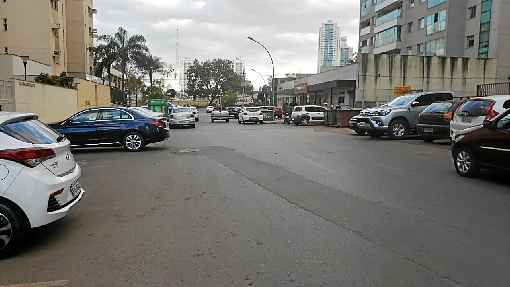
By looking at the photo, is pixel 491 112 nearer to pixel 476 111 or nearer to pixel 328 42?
pixel 476 111

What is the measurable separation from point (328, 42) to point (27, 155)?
116 meters

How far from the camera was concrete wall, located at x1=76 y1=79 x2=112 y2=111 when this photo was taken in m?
37.6

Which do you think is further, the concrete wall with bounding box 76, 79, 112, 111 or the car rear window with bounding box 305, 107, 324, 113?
the concrete wall with bounding box 76, 79, 112, 111

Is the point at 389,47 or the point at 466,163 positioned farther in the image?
the point at 389,47

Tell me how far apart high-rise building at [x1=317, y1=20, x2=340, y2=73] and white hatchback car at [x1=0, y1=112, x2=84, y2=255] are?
11176 centimetres

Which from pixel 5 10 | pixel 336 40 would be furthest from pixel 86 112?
pixel 336 40

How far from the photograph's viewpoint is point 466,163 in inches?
372

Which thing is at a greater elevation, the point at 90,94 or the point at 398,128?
the point at 90,94

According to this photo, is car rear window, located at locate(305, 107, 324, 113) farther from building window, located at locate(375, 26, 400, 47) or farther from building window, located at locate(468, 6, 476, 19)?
building window, located at locate(375, 26, 400, 47)

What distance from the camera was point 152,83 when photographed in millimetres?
87938

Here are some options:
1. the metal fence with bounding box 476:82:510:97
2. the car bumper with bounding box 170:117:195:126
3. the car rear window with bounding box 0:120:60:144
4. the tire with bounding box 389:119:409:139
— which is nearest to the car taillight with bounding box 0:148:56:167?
the car rear window with bounding box 0:120:60:144

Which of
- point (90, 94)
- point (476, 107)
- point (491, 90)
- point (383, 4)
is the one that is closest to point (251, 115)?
point (90, 94)

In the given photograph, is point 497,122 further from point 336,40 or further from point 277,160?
point 336,40

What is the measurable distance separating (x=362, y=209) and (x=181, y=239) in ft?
8.91
